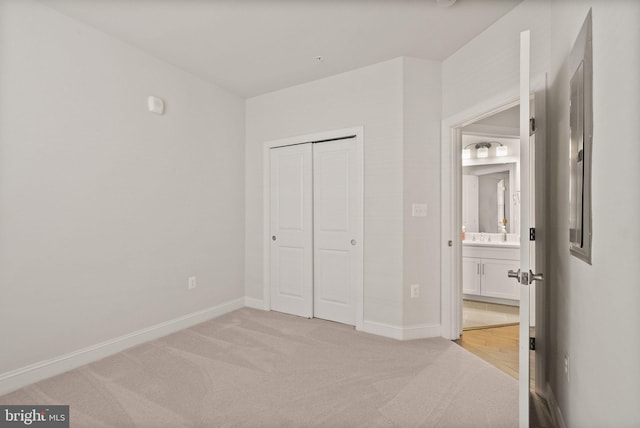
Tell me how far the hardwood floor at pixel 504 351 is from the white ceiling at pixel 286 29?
2.63 meters

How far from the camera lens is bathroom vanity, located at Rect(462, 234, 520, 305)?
14.0 feet

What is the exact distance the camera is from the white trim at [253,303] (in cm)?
405

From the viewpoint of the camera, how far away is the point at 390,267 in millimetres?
3176

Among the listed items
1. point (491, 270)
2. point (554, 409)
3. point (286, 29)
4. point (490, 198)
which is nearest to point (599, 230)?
point (554, 409)

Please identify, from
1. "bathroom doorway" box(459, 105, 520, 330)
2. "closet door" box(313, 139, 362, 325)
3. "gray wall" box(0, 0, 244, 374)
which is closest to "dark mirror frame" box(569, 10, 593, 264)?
"closet door" box(313, 139, 362, 325)

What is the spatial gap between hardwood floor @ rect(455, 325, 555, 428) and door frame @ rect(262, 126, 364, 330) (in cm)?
105

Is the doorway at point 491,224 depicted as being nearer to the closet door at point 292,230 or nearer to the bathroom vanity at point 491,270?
the bathroom vanity at point 491,270

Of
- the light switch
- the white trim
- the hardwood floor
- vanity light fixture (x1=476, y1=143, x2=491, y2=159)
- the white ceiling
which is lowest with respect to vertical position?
the hardwood floor

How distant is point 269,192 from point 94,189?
185 centimetres

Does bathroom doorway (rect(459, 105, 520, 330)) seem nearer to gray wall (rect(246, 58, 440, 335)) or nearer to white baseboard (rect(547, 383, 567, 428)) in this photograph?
gray wall (rect(246, 58, 440, 335))

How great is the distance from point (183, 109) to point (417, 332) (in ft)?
10.9

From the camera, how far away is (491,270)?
14.5 ft

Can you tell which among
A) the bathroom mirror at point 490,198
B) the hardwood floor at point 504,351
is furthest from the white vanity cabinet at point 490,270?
the hardwood floor at point 504,351

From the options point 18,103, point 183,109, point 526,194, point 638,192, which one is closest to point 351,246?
point 526,194
